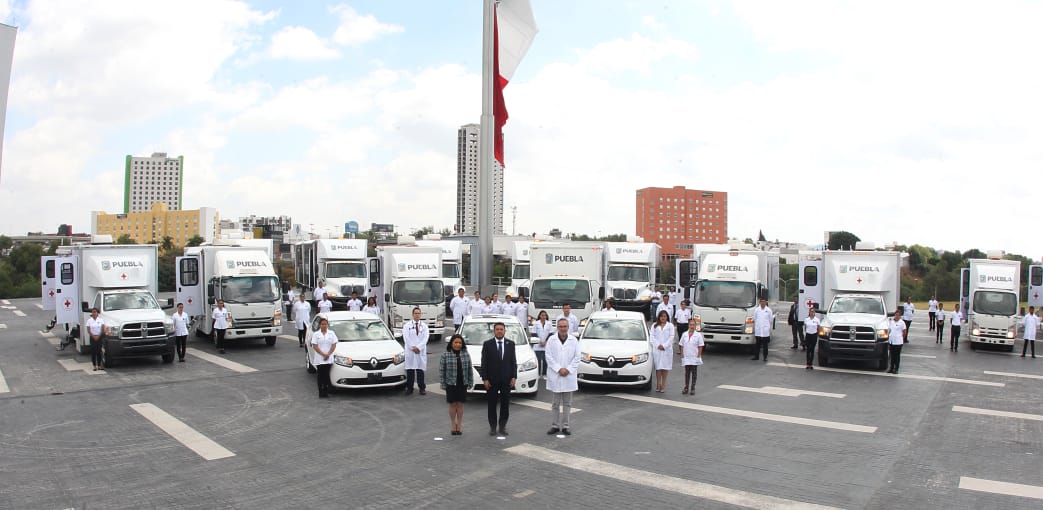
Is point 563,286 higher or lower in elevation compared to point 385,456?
higher

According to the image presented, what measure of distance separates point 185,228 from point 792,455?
159 meters

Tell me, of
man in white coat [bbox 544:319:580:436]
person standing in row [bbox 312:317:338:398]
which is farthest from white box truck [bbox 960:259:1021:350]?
person standing in row [bbox 312:317:338:398]

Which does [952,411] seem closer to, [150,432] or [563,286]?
[563,286]

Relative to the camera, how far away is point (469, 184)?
146 m

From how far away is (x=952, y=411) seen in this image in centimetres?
1232

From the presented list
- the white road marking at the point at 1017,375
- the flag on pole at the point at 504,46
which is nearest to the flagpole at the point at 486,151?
the flag on pole at the point at 504,46

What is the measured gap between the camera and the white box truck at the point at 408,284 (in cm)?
2181

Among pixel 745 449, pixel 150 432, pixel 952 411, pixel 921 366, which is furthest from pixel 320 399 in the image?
pixel 921 366

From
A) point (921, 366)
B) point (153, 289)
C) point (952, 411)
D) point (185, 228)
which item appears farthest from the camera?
point (185, 228)

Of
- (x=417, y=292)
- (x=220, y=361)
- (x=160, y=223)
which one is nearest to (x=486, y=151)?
(x=417, y=292)

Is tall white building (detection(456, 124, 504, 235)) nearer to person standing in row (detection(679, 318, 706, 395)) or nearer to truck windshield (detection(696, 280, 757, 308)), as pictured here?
truck windshield (detection(696, 280, 757, 308))

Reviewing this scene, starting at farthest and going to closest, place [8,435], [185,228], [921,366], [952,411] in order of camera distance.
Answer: [185,228] < [921,366] < [952,411] < [8,435]

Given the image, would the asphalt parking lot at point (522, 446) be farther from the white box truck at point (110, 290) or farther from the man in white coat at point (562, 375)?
the white box truck at point (110, 290)

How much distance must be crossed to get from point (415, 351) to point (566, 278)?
8.64 metres
